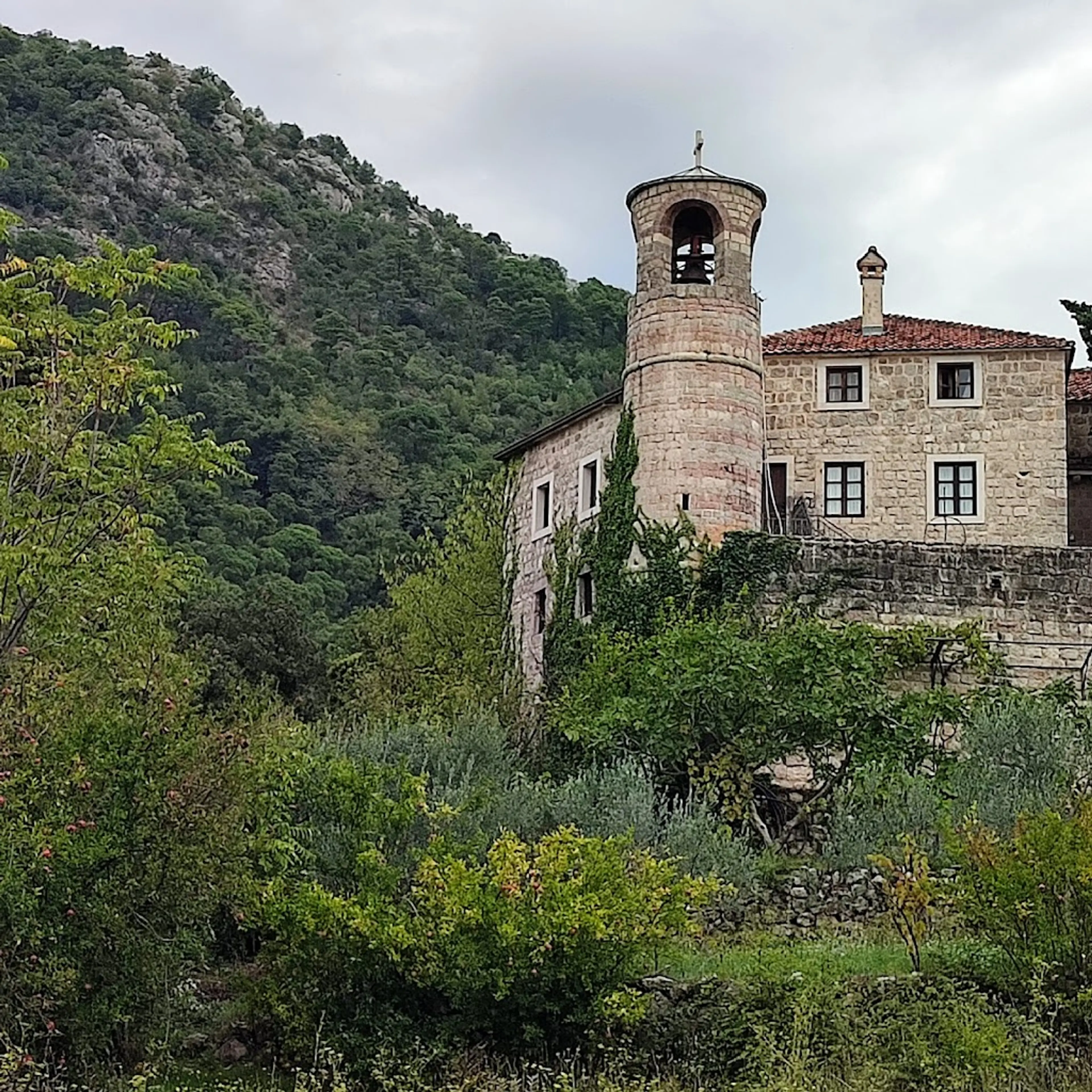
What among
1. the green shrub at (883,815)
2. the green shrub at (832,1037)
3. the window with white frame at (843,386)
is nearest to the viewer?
the green shrub at (832,1037)

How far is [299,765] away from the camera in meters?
16.5

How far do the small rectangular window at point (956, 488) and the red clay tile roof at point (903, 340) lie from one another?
97.9 inches

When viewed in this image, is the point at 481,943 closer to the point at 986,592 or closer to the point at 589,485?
the point at 986,592

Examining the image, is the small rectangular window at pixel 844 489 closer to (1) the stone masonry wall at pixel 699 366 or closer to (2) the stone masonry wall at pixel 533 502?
(1) the stone masonry wall at pixel 699 366

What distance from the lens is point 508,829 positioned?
1770cm

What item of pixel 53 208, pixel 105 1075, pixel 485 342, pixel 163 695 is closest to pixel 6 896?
pixel 105 1075

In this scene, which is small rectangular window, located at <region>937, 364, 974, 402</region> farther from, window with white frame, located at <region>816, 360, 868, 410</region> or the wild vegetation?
the wild vegetation

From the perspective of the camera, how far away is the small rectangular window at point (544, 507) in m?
35.8

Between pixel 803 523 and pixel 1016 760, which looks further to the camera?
pixel 803 523

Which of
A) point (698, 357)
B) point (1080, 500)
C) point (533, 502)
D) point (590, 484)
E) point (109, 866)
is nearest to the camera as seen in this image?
point (109, 866)

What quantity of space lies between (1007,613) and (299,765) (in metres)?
16.1

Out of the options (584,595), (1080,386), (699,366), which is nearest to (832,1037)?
(699,366)

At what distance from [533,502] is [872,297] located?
337 inches

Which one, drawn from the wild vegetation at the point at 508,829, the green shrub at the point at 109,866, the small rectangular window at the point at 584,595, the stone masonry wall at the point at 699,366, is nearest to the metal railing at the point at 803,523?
the stone masonry wall at the point at 699,366
